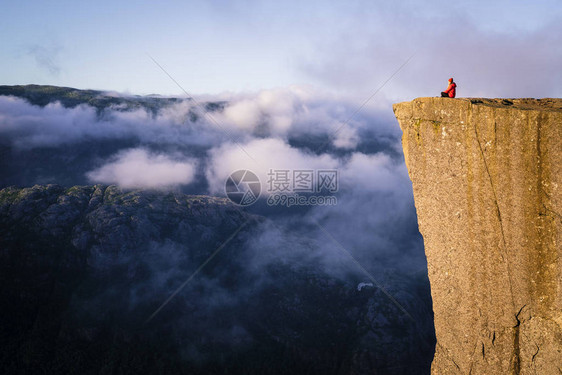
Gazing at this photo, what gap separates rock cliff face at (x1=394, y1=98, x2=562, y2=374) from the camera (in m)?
15.4

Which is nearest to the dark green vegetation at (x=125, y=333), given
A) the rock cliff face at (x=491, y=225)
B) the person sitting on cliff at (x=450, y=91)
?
the rock cliff face at (x=491, y=225)

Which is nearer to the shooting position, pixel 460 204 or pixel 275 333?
pixel 460 204

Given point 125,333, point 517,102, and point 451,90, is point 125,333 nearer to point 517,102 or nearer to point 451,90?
point 451,90

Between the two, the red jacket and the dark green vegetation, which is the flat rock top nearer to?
the red jacket

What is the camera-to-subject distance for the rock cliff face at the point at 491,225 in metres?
15.4

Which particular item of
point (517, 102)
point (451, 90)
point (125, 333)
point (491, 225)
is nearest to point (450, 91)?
point (451, 90)

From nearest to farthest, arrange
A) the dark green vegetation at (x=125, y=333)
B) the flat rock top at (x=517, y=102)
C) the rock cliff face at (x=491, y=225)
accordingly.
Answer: the rock cliff face at (x=491, y=225) → the flat rock top at (x=517, y=102) → the dark green vegetation at (x=125, y=333)

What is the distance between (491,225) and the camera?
16969 mm

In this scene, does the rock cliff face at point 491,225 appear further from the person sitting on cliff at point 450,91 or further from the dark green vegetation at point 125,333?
the dark green vegetation at point 125,333

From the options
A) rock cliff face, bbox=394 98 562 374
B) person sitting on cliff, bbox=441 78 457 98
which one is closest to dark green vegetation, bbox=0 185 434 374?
rock cliff face, bbox=394 98 562 374

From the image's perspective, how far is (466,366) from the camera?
61.2ft

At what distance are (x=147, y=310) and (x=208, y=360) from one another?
4920cm

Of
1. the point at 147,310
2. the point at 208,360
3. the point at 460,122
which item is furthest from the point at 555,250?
the point at 147,310

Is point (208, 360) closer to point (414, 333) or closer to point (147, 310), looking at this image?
point (147, 310)
